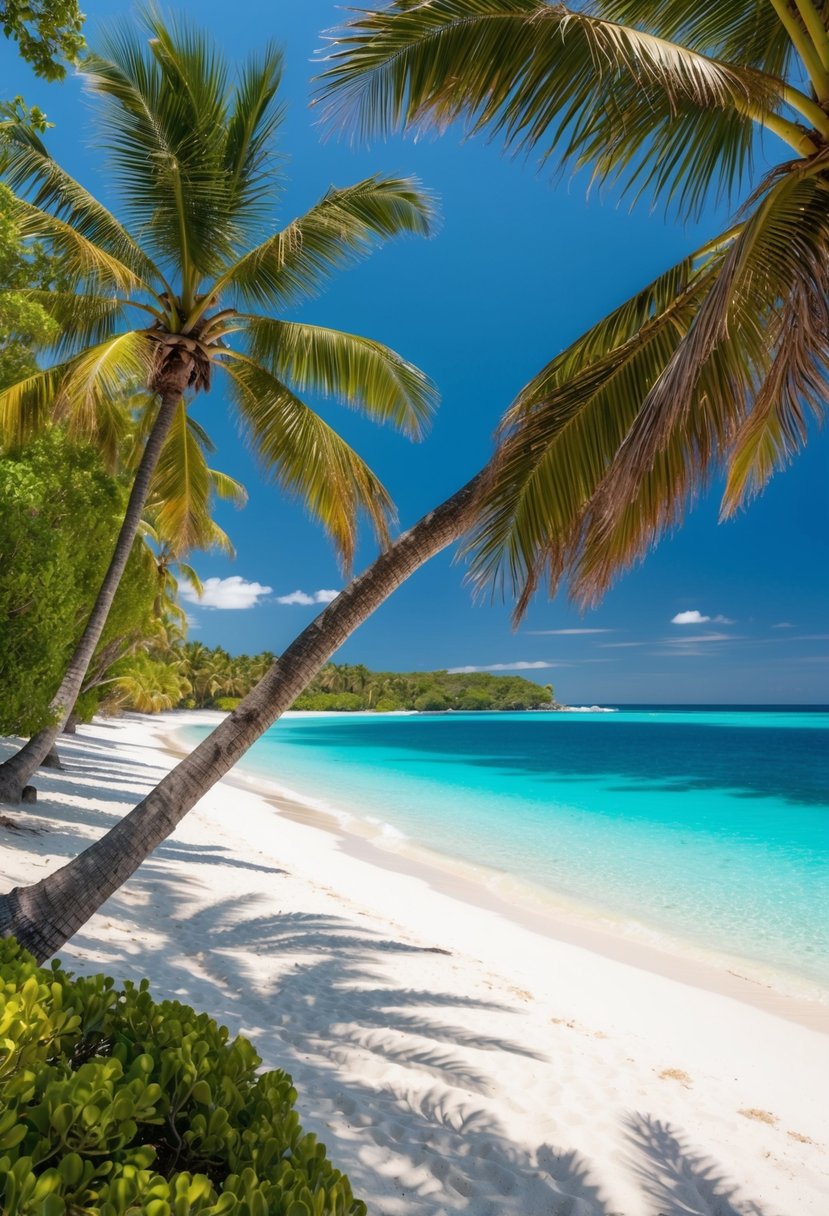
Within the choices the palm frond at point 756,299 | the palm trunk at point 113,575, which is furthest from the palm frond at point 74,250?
the palm frond at point 756,299

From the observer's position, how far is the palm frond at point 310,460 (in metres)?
7.61

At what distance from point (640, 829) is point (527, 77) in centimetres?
1840

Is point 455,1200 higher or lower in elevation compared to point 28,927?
lower

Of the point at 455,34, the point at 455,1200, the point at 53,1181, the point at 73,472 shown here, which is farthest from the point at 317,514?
the point at 53,1181

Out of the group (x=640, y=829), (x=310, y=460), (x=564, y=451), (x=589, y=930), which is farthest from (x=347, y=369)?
(x=640, y=829)

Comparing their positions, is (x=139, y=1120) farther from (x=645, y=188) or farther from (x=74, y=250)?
(x=74, y=250)

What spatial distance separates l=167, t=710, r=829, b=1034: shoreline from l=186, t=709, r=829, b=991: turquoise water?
22 centimetres

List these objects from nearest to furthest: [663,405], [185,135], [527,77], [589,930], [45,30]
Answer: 1. [663,405]
2. [527,77]
3. [45,30]
4. [185,135]
5. [589,930]

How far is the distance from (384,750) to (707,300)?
46732 millimetres

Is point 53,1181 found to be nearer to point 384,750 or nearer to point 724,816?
point 724,816

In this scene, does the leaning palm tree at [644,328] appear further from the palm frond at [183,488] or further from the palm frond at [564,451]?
the palm frond at [183,488]

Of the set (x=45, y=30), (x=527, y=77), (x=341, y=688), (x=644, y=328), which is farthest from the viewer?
(x=341, y=688)

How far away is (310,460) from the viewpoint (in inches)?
313

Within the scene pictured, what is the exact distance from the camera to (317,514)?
8.20 meters
